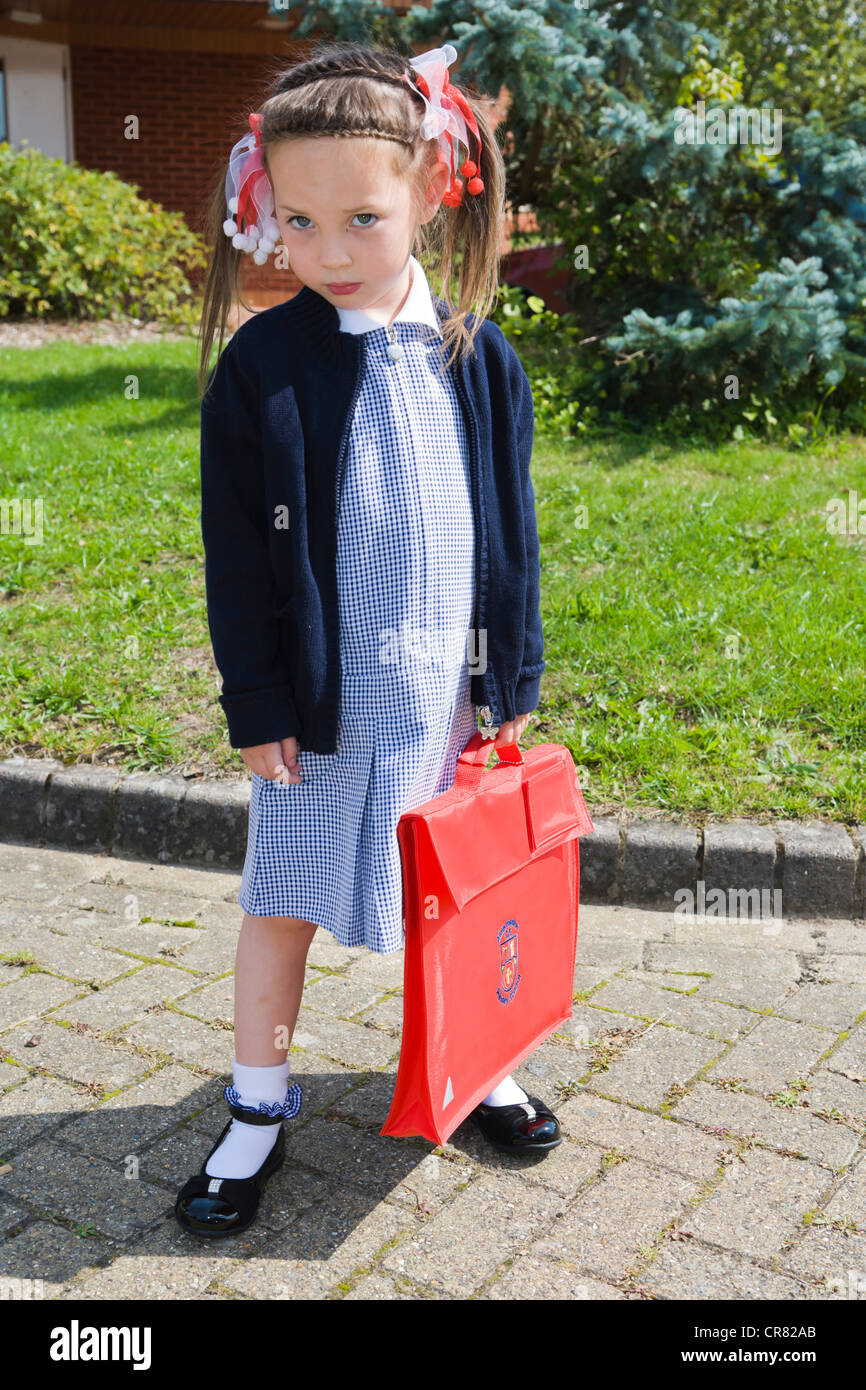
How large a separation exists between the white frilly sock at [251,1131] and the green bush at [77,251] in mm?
9592

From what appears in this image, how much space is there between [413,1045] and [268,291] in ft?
41.6

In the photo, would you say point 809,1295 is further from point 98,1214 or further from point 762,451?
point 762,451

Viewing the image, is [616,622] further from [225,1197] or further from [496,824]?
[225,1197]

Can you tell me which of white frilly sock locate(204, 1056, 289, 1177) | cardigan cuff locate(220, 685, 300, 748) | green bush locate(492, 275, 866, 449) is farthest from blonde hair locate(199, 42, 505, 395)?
green bush locate(492, 275, 866, 449)

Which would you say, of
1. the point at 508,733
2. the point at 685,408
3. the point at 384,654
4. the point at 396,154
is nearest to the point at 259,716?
the point at 384,654

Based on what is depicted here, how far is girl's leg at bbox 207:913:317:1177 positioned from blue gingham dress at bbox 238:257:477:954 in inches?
3.0

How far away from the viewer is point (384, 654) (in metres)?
2.08

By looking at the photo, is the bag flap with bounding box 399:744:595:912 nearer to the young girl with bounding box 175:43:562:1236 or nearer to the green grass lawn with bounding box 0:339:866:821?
the young girl with bounding box 175:43:562:1236

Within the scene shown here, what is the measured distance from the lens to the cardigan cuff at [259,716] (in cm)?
202

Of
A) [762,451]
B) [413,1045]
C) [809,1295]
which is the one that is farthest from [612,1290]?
[762,451]

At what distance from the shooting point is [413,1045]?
2039 millimetres

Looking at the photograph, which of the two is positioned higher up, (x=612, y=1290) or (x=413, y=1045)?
(x=413, y=1045)

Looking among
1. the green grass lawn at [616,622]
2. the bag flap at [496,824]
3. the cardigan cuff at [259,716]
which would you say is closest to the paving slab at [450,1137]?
the green grass lawn at [616,622]

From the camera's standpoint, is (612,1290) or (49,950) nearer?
(612,1290)
